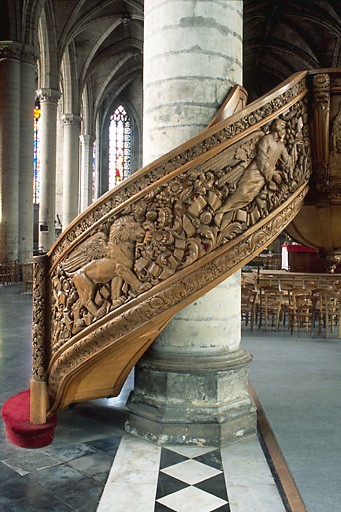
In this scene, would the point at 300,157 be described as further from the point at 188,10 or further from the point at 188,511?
the point at 188,511

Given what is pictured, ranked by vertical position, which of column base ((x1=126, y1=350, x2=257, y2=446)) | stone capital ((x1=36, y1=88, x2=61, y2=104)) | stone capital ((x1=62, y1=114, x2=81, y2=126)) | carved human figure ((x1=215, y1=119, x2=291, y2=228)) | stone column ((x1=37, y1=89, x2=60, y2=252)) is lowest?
column base ((x1=126, y1=350, x2=257, y2=446))

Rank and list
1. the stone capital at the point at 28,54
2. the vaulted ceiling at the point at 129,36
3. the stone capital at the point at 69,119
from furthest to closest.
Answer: the stone capital at the point at 69,119 < the vaulted ceiling at the point at 129,36 < the stone capital at the point at 28,54

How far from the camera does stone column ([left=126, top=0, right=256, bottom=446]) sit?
389 cm

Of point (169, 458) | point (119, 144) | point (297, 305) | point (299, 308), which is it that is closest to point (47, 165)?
point (297, 305)

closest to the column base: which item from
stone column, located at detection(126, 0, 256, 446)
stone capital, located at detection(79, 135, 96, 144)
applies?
stone column, located at detection(126, 0, 256, 446)

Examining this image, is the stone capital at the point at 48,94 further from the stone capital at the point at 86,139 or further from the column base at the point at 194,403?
the column base at the point at 194,403

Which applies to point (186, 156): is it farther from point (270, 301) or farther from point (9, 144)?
point (9, 144)

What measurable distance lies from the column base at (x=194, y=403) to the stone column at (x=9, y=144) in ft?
47.3

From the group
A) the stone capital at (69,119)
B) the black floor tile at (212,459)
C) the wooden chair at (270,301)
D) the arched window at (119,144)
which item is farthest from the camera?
the arched window at (119,144)

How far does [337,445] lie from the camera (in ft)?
12.5

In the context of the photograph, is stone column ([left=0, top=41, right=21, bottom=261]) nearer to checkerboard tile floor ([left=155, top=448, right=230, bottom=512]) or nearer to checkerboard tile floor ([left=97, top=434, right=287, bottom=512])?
checkerboard tile floor ([left=97, top=434, right=287, bottom=512])

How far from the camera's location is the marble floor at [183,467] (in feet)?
9.73

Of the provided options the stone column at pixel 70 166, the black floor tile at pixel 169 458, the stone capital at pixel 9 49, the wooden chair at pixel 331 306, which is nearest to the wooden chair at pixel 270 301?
the wooden chair at pixel 331 306

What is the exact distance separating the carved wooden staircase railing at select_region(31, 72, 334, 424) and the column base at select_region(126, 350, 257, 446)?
400mm
